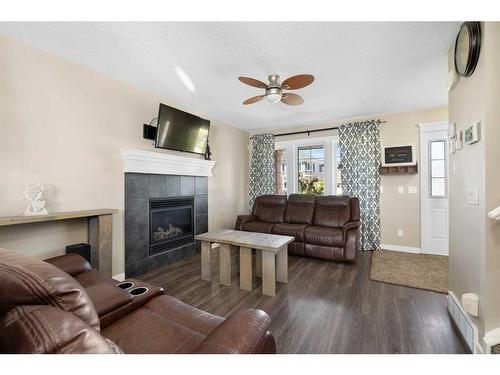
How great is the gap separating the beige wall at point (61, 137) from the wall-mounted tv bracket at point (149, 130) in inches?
2.3

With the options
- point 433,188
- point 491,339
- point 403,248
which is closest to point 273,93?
point 491,339

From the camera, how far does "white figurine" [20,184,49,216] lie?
1997mm

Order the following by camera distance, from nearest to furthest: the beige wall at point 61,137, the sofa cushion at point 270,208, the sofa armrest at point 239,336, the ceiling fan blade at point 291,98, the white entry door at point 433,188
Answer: the sofa armrest at point 239,336 < the beige wall at point 61,137 < the ceiling fan blade at point 291,98 < the white entry door at point 433,188 < the sofa cushion at point 270,208

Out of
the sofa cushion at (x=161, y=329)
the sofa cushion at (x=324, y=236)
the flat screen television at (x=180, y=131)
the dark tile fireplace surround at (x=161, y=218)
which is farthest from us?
the sofa cushion at (x=324, y=236)

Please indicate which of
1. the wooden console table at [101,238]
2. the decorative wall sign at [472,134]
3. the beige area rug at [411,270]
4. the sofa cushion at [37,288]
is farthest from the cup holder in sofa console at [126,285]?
the beige area rug at [411,270]

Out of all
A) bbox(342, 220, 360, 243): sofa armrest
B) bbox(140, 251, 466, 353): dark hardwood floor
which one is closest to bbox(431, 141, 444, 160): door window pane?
bbox(342, 220, 360, 243): sofa armrest

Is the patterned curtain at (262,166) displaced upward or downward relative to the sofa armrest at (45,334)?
upward

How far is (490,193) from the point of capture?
4.50ft

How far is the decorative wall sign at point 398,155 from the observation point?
3.78 m

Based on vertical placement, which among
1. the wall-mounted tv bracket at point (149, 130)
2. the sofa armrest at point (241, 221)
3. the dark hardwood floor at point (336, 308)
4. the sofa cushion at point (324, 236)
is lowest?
the dark hardwood floor at point (336, 308)

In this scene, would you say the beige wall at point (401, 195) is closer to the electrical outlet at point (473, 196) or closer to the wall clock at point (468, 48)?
the wall clock at point (468, 48)

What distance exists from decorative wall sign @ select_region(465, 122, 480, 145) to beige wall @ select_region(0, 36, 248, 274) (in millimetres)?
3369

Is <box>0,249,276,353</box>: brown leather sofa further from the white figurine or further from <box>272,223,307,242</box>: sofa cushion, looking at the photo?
<box>272,223,307,242</box>: sofa cushion
